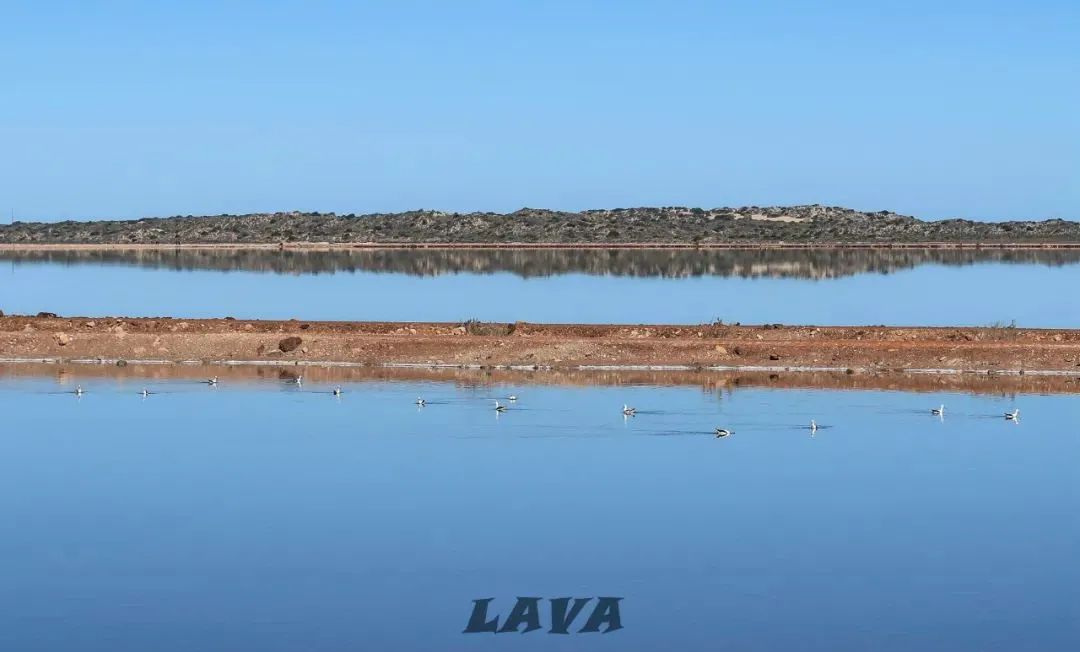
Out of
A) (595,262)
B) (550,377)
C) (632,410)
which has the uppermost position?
(595,262)

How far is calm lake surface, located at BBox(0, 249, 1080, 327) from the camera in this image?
171 ft

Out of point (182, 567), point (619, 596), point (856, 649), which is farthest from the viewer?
point (182, 567)

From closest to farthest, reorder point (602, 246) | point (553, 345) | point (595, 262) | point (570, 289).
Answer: point (553, 345) → point (570, 289) → point (595, 262) → point (602, 246)

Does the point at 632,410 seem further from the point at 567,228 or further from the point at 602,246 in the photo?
the point at 567,228

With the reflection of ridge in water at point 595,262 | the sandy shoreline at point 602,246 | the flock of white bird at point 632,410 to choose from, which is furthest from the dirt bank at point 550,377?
the sandy shoreline at point 602,246

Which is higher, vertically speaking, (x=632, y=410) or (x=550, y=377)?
(x=632, y=410)

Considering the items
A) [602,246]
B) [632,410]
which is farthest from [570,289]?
[602,246]

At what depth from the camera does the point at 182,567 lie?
59.0ft

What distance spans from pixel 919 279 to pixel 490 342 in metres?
38.9

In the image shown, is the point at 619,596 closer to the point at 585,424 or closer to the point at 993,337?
the point at 585,424

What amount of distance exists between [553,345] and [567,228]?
126m

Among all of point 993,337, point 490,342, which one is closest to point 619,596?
point 490,342

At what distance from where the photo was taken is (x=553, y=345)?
133ft

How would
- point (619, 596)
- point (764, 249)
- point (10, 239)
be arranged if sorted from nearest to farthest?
point (619, 596) → point (764, 249) → point (10, 239)
